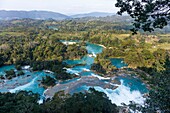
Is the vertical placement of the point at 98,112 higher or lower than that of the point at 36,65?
higher

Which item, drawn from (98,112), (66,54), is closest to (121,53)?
(66,54)

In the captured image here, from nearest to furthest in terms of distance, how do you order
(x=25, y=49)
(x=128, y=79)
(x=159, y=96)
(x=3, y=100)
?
(x=159, y=96) < (x=3, y=100) < (x=128, y=79) < (x=25, y=49)

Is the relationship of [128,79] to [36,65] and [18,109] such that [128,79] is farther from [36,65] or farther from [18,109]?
[18,109]

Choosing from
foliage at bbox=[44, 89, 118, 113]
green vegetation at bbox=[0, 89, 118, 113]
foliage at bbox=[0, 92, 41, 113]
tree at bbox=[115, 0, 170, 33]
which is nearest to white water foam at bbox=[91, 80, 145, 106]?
green vegetation at bbox=[0, 89, 118, 113]

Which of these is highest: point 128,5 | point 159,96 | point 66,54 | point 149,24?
point 128,5

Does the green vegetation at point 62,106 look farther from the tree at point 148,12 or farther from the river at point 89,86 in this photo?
the tree at point 148,12

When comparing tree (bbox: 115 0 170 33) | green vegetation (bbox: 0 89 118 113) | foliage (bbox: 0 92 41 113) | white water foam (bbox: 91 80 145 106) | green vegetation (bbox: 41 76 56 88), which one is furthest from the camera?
green vegetation (bbox: 41 76 56 88)

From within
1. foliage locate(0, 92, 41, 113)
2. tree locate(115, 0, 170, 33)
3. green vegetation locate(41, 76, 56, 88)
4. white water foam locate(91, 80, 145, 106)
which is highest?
tree locate(115, 0, 170, 33)

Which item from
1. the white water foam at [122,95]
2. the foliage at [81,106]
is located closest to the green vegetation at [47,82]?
the white water foam at [122,95]

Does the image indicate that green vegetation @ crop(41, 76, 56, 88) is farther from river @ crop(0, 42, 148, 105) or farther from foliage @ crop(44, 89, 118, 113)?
foliage @ crop(44, 89, 118, 113)
